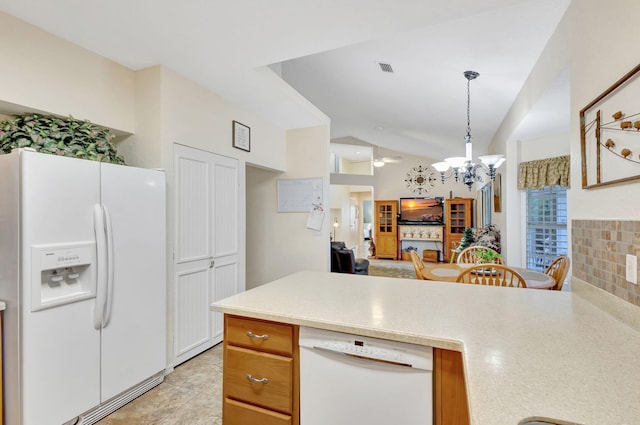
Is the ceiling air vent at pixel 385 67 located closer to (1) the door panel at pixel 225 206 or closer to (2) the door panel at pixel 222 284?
(1) the door panel at pixel 225 206

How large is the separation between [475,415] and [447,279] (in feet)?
7.23

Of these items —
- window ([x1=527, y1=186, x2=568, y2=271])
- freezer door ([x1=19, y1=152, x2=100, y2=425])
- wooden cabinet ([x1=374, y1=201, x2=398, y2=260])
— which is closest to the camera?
freezer door ([x1=19, y1=152, x2=100, y2=425])

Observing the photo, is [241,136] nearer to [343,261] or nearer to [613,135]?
[343,261]

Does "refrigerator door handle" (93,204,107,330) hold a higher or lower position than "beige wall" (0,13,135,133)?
lower

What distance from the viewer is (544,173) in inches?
145

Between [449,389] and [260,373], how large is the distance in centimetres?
76

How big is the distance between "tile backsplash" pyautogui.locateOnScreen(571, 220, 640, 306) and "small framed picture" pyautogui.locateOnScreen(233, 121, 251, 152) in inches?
112

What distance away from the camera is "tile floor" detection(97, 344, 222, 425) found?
1.90 m

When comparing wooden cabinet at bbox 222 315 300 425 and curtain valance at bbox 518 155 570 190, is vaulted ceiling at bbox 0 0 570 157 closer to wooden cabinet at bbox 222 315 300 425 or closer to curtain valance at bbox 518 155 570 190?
curtain valance at bbox 518 155 570 190

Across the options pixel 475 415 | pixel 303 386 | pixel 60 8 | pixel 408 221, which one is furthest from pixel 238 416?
pixel 408 221

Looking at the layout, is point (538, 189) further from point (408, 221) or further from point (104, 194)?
point (408, 221)

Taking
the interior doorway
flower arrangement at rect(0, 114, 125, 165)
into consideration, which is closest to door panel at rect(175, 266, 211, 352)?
flower arrangement at rect(0, 114, 125, 165)

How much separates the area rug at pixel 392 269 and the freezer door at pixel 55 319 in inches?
223

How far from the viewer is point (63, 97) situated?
2.09m
